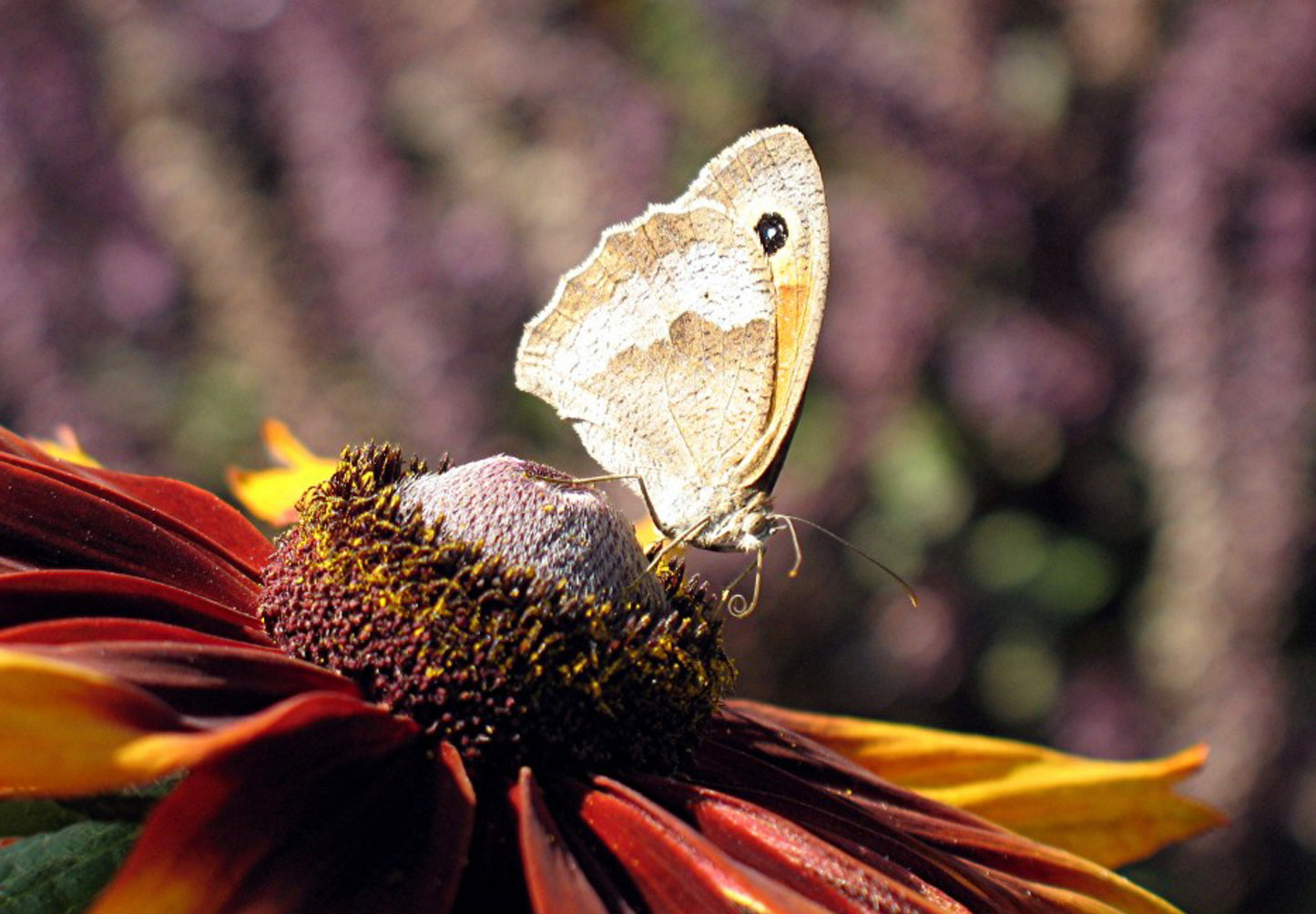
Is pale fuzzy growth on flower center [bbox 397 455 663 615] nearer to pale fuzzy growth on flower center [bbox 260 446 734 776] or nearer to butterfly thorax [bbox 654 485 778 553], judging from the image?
pale fuzzy growth on flower center [bbox 260 446 734 776]

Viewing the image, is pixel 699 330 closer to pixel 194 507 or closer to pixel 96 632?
pixel 194 507

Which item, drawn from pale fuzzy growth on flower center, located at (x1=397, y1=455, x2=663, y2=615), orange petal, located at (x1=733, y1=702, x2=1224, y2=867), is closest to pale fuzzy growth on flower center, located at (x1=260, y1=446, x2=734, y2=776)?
pale fuzzy growth on flower center, located at (x1=397, y1=455, x2=663, y2=615)

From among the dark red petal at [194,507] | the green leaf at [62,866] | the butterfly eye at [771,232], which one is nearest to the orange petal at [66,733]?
the green leaf at [62,866]

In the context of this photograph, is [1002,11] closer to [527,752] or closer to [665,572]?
[665,572]

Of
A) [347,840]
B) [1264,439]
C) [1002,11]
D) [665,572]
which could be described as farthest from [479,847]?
[1002,11]

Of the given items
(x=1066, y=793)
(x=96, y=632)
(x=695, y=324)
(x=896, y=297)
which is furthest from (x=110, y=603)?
(x=896, y=297)
